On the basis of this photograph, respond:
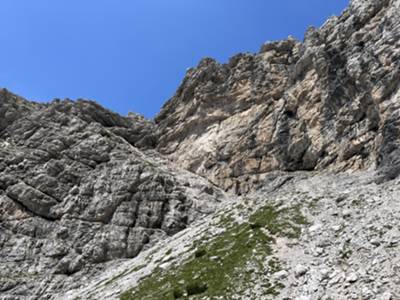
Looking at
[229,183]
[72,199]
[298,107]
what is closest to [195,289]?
[72,199]

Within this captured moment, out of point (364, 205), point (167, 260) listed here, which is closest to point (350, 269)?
point (364, 205)

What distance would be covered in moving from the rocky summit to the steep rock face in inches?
8.9

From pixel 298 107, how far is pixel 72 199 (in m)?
36.8

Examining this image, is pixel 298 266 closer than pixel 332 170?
Yes

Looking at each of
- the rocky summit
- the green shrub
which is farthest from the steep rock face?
the green shrub

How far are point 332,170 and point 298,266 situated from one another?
96.9 feet

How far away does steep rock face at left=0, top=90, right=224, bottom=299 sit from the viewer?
192ft

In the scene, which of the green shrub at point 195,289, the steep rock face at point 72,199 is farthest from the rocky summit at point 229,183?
the steep rock face at point 72,199

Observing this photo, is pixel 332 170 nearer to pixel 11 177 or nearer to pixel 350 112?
pixel 350 112

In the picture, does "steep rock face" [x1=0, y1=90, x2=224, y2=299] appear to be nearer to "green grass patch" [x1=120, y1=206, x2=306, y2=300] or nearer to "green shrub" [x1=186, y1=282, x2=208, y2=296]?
"green grass patch" [x1=120, y1=206, x2=306, y2=300]

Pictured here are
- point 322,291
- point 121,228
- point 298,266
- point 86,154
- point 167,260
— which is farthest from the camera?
point 86,154

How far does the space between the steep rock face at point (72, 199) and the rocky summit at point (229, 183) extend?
0.23 m

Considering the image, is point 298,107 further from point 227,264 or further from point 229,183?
point 227,264

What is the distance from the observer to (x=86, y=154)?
7912 centimetres
